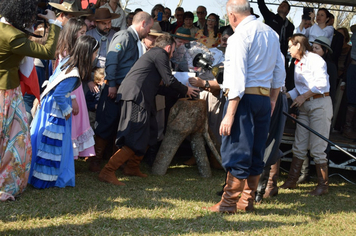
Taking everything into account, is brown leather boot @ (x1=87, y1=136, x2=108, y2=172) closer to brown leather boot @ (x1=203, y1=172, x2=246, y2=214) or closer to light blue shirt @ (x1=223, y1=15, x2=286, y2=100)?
brown leather boot @ (x1=203, y1=172, x2=246, y2=214)

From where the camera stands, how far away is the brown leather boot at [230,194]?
370 cm

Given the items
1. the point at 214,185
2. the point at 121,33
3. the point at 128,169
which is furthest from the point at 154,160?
the point at 121,33

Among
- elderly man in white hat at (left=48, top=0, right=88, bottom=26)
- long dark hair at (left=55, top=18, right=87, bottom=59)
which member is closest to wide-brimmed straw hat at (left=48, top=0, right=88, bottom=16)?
elderly man in white hat at (left=48, top=0, right=88, bottom=26)

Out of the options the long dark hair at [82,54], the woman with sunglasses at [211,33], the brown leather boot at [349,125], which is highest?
the woman with sunglasses at [211,33]

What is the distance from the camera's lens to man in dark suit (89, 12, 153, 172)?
16.6 ft

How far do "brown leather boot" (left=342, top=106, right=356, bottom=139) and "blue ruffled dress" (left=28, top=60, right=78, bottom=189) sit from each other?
4.29 metres

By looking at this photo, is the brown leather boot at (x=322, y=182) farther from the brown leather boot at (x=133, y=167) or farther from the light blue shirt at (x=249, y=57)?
the brown leather boot at (x=133, y=167)

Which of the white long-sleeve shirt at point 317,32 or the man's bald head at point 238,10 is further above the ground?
the white long-sleeve shirt at point 317,32

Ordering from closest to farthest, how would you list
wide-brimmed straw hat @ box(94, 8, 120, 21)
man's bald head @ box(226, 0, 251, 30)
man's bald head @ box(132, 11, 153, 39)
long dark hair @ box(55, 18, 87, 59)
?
man's bald head @ box(226, 0, 251, 30) < long dark hair @ box(55, 18, 87, 59) < man's bald head @ box(132, 11, 153, 39) < wide-brimmed straw hat @ box(94, 8, 120, 21)

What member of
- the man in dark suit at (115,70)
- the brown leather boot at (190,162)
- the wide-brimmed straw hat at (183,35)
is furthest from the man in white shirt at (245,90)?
the brown leather boot at (190,162)

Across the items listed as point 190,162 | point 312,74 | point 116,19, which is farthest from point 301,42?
point 116,19

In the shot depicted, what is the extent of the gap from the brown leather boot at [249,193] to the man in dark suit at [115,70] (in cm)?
198

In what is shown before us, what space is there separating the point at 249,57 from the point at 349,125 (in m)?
3.57

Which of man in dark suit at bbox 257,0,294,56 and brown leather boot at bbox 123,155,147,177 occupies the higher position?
man in dark suit at bbox 257,0,294,56
